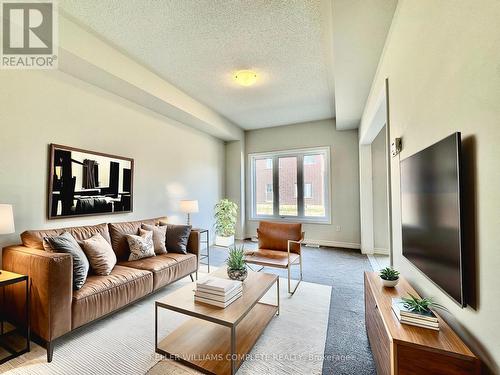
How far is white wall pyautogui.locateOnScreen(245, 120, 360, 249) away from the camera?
5.17 m

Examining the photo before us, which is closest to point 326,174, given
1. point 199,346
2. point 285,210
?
point 285,210

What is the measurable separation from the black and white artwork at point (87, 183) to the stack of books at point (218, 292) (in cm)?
204

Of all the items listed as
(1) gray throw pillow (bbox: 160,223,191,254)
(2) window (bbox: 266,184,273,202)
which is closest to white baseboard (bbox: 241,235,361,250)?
(2) window (bbox: 266,184,273,202)

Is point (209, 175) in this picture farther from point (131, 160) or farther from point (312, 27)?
point (312, 27)

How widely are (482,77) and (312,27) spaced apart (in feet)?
6.42

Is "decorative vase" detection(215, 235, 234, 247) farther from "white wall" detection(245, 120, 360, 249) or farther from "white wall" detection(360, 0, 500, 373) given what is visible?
"white wall" detection(360, 0, 500, 373)

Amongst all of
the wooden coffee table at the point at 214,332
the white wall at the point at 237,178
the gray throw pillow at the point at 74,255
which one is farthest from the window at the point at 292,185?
the gray throw pillow at the point at 74,255

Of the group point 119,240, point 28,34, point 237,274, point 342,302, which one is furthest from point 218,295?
point 28,34

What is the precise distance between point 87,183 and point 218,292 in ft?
7.73

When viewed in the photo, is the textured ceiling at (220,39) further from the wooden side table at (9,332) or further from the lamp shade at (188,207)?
the wooden side table at (9,332)

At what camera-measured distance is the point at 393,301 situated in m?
1.38

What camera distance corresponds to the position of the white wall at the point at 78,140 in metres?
2.30

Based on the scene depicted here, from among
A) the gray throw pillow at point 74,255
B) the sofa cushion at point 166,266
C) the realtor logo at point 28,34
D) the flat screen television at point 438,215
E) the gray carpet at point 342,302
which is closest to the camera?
the flat screen television at point 438,215

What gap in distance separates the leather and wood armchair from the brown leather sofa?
49.2 inches
